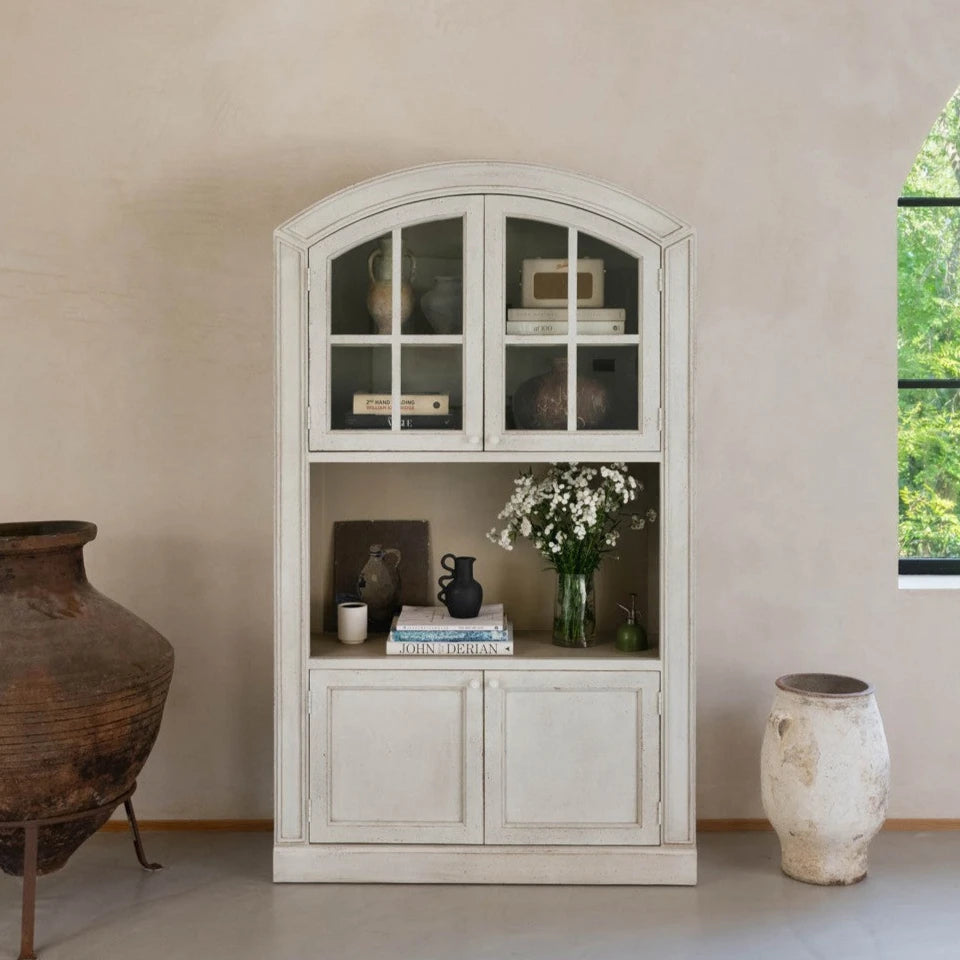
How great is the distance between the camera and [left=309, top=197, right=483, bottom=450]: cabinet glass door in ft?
9.73

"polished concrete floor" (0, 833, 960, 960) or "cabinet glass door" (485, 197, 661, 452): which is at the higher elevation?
"cabinet glass door" (485, 197, 661, 452)

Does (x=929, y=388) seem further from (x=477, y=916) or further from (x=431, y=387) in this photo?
(x=477, y=916)

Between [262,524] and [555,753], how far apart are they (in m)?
1.20

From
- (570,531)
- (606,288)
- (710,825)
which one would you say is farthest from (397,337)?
(710,825)

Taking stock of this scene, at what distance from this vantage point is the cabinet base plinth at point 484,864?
9.87 ft

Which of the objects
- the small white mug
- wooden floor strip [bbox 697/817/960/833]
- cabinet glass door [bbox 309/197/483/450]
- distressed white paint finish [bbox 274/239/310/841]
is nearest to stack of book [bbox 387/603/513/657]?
the small white mug

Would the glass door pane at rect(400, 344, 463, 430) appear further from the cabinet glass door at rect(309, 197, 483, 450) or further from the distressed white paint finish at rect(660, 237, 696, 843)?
the distressed white paint finish at rect(660, 237, 696, 843)

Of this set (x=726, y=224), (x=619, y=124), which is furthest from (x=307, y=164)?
(x=726, y=224)

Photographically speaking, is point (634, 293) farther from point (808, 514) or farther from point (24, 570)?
point (24, 570)

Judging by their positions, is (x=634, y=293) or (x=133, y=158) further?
(x=133, y=158)

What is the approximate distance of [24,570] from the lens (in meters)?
2.74

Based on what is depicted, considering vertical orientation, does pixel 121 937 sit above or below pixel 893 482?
below

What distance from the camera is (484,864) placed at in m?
3.02

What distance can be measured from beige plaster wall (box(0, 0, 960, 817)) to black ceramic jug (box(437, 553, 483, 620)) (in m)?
0.69
